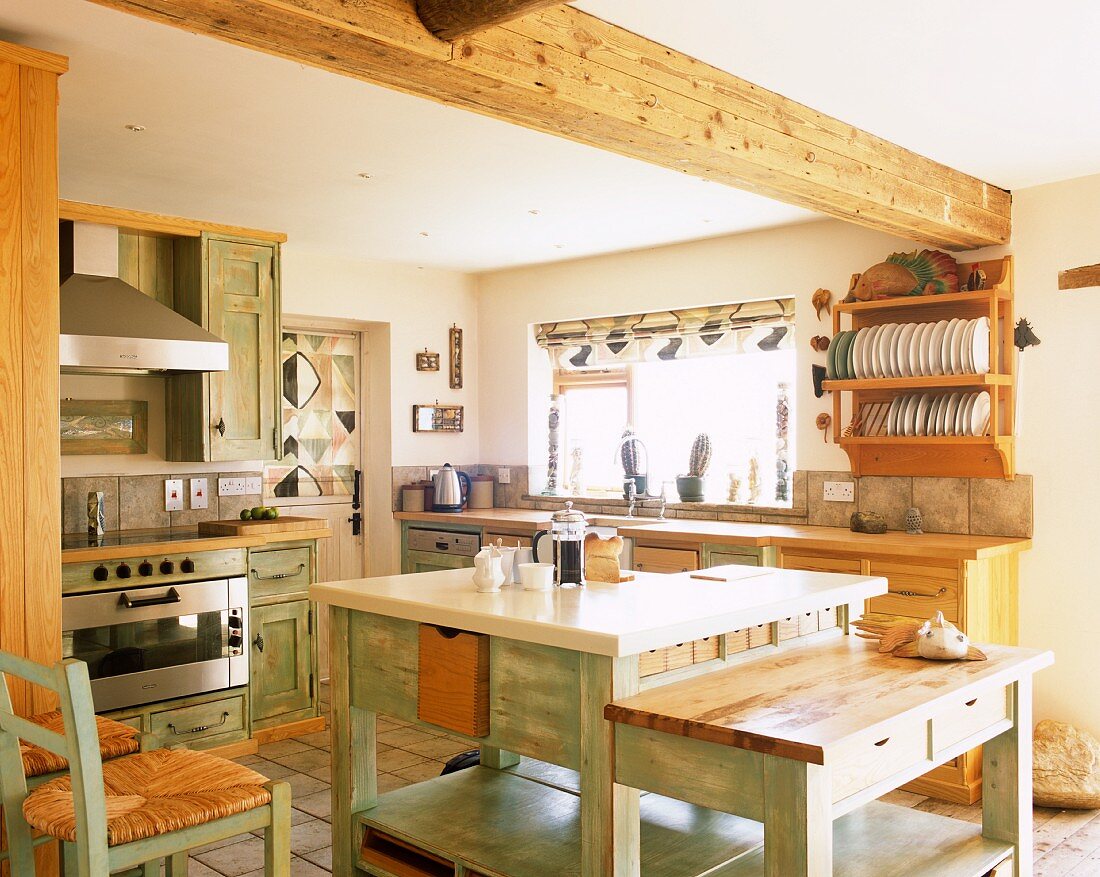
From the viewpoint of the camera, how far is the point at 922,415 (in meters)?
4.70

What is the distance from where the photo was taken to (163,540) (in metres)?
4.63

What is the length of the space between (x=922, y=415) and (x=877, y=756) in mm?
2863

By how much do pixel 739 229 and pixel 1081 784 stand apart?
3160 mm

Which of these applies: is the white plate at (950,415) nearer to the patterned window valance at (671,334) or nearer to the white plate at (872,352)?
the white plate at (872,352)

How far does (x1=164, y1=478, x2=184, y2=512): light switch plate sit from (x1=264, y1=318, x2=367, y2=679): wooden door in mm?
814

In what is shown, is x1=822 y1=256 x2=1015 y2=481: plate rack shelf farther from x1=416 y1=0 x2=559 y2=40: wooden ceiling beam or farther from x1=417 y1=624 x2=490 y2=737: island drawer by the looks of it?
x1=416 y1=0 x2=559 y2=40: wooden ceiling beam

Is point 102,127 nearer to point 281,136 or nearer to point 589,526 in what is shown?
Answer: point 281,136

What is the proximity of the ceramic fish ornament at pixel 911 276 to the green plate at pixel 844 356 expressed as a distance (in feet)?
0.64

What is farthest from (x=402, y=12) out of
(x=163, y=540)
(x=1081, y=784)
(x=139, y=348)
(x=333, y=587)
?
(x=1081, y=784)

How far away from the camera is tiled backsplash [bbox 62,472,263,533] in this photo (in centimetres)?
498

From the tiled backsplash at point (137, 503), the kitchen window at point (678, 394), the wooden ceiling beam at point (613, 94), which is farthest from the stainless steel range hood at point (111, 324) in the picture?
the kitchen window at point (678, 394)

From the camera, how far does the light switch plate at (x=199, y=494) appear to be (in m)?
5.43

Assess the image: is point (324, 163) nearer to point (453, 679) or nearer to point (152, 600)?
point (152, 600)

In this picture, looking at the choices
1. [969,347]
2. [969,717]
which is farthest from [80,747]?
[969,347]
